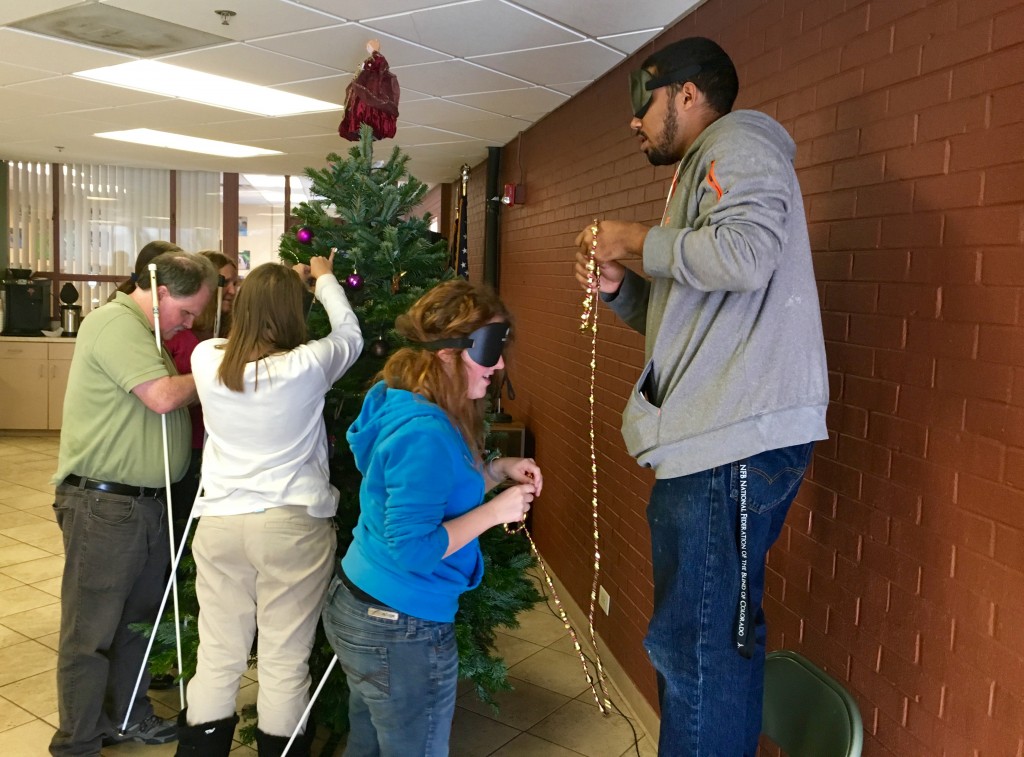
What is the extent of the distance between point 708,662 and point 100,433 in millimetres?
2118

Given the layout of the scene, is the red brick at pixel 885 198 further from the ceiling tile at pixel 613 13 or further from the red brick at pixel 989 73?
the ceiling tile at pixel 613 13

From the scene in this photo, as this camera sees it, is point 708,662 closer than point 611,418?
Yes

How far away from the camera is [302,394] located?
94.3 inches

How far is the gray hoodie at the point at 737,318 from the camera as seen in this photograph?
1538mm

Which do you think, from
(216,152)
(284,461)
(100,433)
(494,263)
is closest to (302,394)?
(284,461)

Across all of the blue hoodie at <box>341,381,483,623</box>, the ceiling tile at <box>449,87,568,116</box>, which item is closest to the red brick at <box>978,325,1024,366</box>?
the blue hoodie at <box>341,381,483,623</box>

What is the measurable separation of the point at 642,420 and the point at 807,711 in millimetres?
831

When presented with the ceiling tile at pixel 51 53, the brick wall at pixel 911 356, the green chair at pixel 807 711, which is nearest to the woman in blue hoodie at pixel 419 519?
the brick wall at pixel 911 356

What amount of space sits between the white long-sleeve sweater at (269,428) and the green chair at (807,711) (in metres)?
1.36

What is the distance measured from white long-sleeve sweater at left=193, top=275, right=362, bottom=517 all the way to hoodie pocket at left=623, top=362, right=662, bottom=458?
1.07 meters

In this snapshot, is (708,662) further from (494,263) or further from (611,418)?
(494,263)

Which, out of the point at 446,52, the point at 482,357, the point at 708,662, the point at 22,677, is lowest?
the point at 22,677

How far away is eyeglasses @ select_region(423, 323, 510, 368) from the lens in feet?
6.38

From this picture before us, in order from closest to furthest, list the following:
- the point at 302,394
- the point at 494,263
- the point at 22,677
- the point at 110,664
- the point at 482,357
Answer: the point at 482,357 → the point at 302,394 → the point at 110,664 → the point at 22,677 → the point at 494,263
